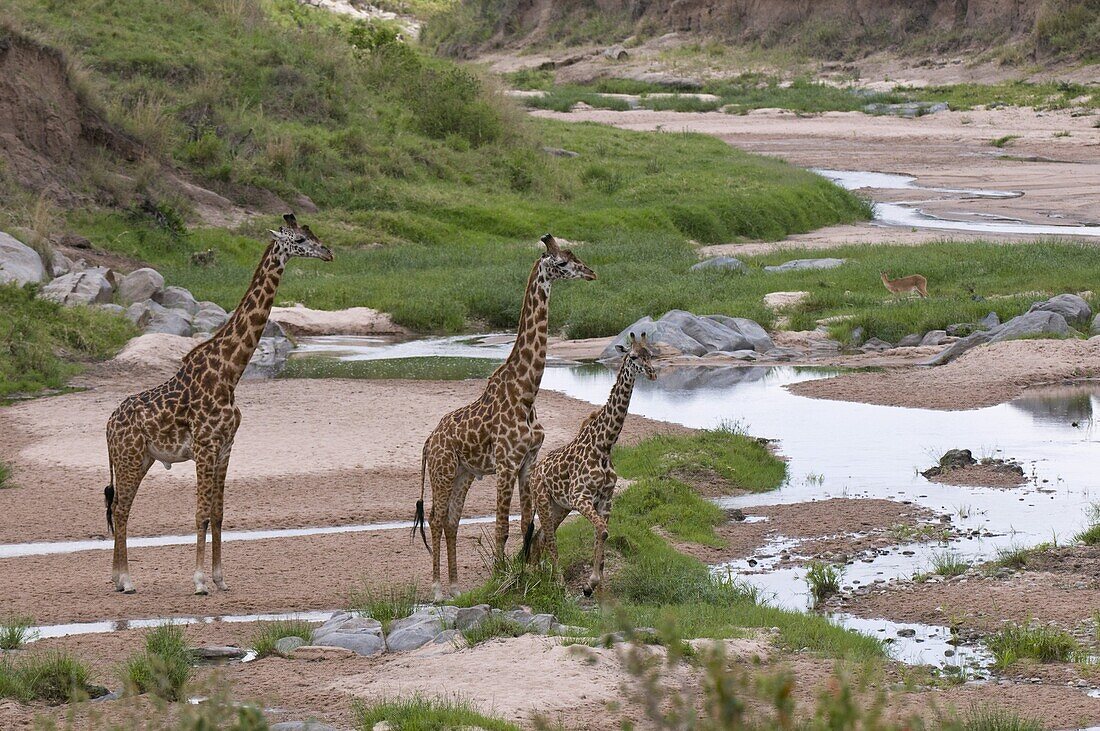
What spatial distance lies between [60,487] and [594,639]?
29.0 ft

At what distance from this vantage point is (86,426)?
19328 mm

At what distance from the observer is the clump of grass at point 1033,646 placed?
9578mm

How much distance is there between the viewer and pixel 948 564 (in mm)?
12344

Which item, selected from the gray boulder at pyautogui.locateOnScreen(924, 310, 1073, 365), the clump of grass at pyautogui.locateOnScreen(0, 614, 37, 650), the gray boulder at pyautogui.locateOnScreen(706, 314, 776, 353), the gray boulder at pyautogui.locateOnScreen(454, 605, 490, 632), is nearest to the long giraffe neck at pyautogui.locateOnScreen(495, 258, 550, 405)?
the gray boulder at pyautogui.locateOnScreen(454, 605, 490, 632)

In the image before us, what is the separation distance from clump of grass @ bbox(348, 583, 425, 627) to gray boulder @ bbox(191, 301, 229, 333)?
1517cm

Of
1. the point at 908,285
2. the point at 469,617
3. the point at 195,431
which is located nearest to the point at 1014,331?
the point at 908,285

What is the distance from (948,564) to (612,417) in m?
3.26

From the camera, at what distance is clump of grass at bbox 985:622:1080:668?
9.58 m

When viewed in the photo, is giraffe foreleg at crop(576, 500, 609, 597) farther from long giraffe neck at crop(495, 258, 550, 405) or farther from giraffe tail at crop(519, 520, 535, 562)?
long giraffe neck at crop(495, 258, 550, 405)

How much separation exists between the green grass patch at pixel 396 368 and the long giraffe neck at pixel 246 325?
36.3 ft

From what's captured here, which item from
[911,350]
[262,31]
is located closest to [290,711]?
[911,350]

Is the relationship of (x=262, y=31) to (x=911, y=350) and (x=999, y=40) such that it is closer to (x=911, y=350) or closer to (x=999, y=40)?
(x=911, y=350)

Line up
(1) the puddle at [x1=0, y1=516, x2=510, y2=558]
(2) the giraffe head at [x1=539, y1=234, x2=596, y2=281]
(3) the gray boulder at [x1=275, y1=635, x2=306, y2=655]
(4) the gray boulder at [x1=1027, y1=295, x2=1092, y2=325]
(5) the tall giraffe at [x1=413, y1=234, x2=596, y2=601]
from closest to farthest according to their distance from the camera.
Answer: (3) the gray boulder at [x1=275, y1=635, x2=306, y2=655], (5) the tall giraffe at [x1=413, y1=234, x2=596, y2=601], (2) the giraffe head at [x1=539, y1=234, x2=596, y2=281], (1) the puddle at [x1=0, y1=516, x2=510, y2=558], (4) the gray boulder at [x1=1027, y1=295, x2=1092, y2=325]

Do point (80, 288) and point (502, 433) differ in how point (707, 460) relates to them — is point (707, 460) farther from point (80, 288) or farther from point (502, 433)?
point (80, 288)
